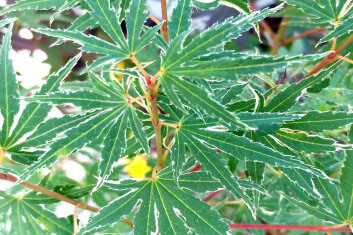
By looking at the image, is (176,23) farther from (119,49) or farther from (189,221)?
(189,221)

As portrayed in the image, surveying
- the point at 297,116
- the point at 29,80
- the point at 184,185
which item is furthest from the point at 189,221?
the point at 29,80

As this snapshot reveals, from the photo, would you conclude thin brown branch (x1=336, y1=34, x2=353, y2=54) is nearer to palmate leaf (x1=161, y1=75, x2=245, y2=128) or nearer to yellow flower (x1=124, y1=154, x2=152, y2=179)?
palmate leaf (x1=161, y1=75, x2=245, y2=128)

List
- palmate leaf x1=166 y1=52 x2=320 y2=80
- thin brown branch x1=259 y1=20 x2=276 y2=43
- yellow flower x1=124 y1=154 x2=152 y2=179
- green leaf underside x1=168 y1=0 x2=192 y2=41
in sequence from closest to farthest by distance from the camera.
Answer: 1. palmate leaf x1=166 y1=52 x2=320 y2=80
2. green leaf underside x1=168 y1=0 x2=192 y2=41
3. thin brown branch x1=259 y1=20 x2=276 y2=43
4. yellow flower x1=124 y1=154 x2=152 y2=179

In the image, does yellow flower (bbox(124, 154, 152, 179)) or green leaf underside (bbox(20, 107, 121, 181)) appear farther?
yellow flower (bbox(124, 154, 152, 179))

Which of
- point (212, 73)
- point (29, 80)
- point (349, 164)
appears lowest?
point (349, 164)

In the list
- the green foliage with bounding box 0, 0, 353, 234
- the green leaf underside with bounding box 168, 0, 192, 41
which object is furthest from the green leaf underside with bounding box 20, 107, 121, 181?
the green leaf underside with bounding box 168, 0, 192, 41

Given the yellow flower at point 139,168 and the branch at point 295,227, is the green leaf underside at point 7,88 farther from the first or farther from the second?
the yellow flower at point 139,168

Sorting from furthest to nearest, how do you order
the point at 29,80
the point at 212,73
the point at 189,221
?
1. the point at 29,80
2. the point at 189,221
3. the point at 212,73

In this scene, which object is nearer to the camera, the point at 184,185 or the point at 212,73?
the point at 212,73
